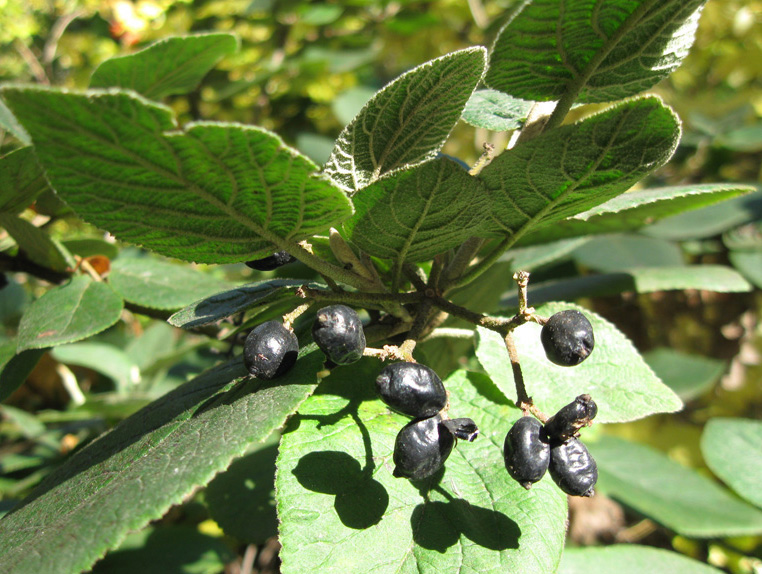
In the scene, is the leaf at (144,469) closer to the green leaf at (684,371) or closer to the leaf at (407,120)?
the leaf at (407,120)

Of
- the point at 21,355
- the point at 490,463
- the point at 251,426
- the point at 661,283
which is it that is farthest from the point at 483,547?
the point at 661,283

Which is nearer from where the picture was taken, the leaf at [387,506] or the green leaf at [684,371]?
the leaf at [387,506]

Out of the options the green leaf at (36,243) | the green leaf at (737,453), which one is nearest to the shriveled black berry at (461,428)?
the green leaf at (36,243)

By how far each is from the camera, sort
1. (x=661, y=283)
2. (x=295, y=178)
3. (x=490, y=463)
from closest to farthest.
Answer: (x=295, y=178), (x=490, y=463), (x=661, y=283)

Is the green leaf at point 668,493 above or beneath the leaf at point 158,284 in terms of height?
beneath

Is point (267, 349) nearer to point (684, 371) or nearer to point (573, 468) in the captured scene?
point (573, 468)

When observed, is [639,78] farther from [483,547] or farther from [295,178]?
[483,547]

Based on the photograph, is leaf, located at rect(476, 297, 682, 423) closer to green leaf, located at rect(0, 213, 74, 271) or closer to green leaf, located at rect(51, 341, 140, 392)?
green leaf, located at rect(0, 213, 74, 271)
